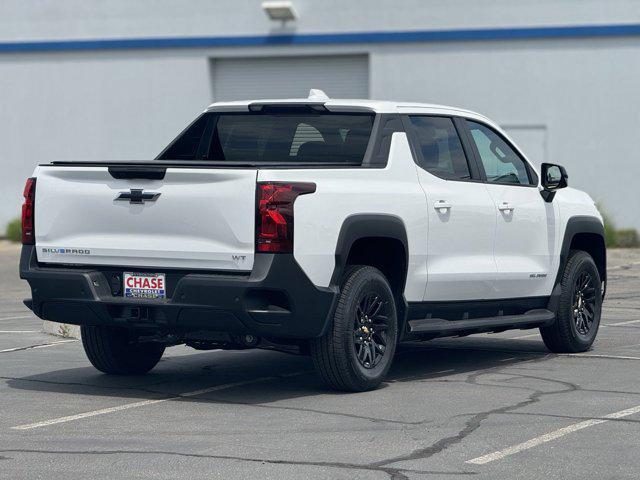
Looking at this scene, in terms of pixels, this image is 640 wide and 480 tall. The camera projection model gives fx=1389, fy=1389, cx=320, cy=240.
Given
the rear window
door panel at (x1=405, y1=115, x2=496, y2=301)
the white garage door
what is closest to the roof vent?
the rear window

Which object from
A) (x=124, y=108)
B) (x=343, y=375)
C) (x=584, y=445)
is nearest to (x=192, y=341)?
(x=343, y=375)

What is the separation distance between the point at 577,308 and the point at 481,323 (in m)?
1.64

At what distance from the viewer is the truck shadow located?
931 cm

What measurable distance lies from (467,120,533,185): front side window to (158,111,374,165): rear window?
4.10 feet

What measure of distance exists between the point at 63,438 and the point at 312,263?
197 centimetres

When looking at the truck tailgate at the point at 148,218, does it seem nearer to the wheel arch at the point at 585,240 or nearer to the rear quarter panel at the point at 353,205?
the rear quarter panel at the point at 353,205

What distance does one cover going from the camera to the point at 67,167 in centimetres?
927

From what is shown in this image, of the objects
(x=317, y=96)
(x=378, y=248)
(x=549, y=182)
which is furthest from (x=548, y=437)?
(x=549, y=182)

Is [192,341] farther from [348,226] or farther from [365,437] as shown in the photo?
[365,437]

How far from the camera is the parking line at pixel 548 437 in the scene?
7.03 m

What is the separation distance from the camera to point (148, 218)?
8.91 m

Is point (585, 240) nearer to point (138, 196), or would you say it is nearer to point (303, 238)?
point (303, 238)

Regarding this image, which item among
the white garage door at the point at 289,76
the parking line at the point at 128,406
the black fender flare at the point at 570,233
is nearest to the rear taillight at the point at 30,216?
the parking line at the point at 128,406

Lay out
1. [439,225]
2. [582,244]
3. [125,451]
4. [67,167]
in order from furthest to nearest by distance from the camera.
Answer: [582,244] < [439,225] < [67,167] < [125,451]
